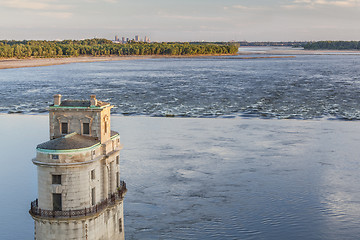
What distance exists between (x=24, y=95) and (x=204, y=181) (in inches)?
2938

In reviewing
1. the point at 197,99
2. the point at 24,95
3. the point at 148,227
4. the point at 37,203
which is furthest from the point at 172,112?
the point at 37,203

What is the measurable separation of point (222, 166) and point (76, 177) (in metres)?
27.8

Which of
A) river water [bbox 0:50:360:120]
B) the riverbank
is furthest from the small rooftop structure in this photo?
river water [bbox 0:50:360:120]

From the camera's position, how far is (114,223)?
117ft

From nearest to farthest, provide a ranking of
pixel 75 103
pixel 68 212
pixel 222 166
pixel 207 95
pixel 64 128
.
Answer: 1. pixel 68 212
2. pixel 64 128
3. pixel 75 103
4. pixel 222 166
5. pixel 207 95

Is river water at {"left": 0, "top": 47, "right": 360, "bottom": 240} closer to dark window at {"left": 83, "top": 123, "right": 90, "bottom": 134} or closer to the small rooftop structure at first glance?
dark window at {"left": 83, "top": 123, "right": 90, "bottom": 134}

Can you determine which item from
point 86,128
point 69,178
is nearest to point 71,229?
point 69,178

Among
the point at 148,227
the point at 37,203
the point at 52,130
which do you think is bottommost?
the point at 148,227

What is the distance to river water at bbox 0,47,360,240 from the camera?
4153 cm

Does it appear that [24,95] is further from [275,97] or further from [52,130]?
[52,130]

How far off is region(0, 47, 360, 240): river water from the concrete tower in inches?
254

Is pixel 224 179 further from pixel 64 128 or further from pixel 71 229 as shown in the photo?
pixel 71 229

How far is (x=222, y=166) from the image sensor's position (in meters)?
57.2

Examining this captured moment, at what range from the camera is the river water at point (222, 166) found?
1635 inches
